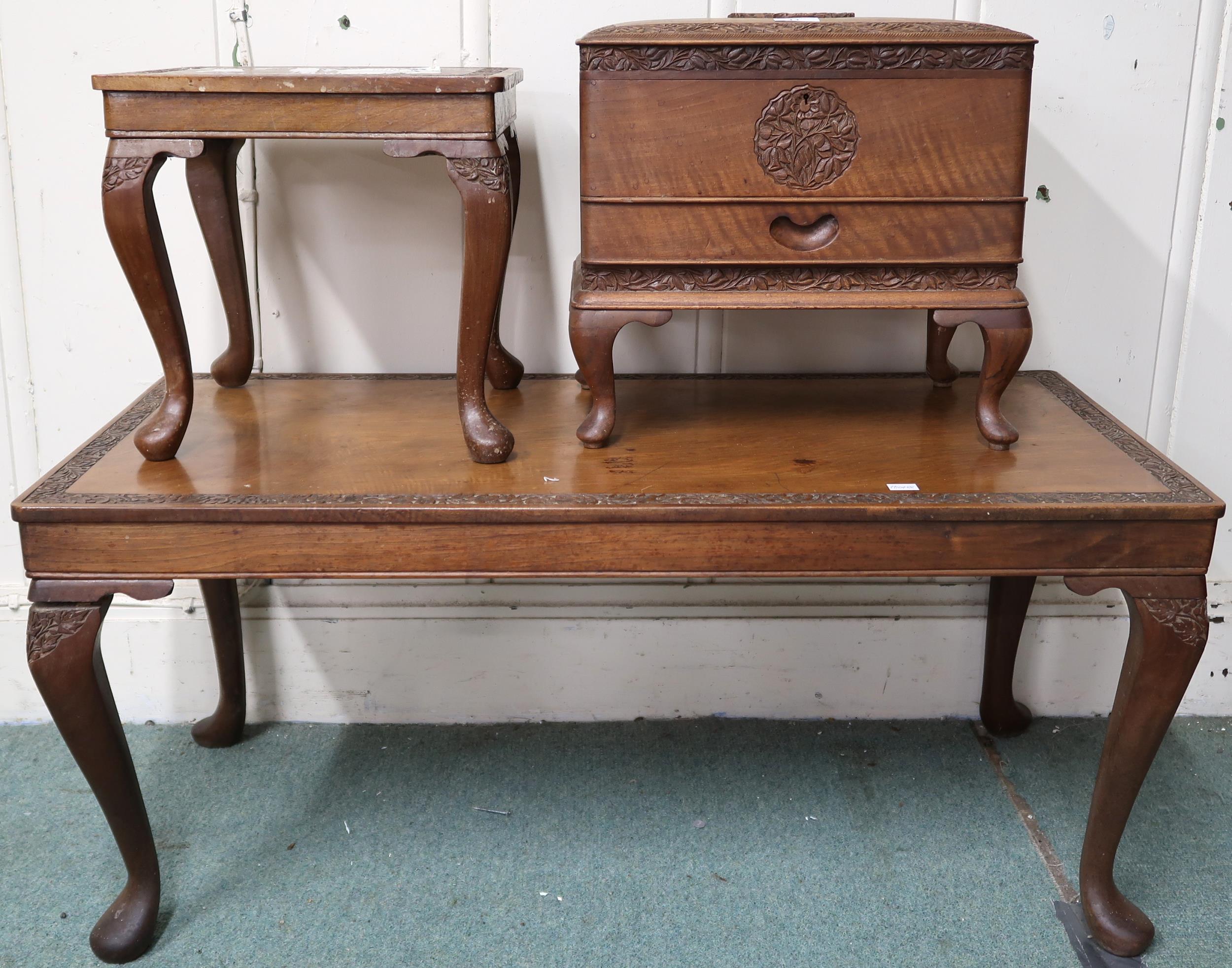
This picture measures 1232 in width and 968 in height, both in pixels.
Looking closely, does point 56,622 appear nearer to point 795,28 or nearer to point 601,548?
point 601,548

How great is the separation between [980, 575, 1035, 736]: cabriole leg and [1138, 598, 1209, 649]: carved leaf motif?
0.55 m

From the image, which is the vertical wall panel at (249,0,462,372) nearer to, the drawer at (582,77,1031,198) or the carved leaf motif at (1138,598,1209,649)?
the drawer at (582,77,1031,198)

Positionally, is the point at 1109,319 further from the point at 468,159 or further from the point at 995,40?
the point at 468,159

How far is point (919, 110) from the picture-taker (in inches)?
56.7

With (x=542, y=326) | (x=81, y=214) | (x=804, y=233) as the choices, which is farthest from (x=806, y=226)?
(x=81, y=214)

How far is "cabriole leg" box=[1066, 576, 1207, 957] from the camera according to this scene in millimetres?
1456

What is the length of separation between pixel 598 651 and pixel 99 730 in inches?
34.9

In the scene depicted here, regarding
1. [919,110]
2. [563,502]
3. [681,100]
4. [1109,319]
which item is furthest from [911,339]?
[563,502]

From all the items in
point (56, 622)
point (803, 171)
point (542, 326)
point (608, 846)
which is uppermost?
point (803, 171)

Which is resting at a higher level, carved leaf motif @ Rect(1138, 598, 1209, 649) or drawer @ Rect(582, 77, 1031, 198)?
drawer @ Rect(582, 77, 1031, 198)

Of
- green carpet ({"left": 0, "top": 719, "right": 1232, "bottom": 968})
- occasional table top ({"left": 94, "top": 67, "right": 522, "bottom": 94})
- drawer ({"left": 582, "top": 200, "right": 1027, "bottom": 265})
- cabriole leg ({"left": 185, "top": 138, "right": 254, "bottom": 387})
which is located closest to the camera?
occasional table top ({"left": 94, "top": 67, "right": 522, "bottom": 94})

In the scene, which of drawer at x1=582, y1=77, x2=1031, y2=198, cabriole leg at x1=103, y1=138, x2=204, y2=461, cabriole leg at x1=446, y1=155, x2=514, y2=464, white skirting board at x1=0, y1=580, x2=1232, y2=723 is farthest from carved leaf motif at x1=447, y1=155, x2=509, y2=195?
white skirting board at x1=0, y1=580, x2=1232, y2=723

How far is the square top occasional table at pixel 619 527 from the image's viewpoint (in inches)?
55.4

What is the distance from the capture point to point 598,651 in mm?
2119
